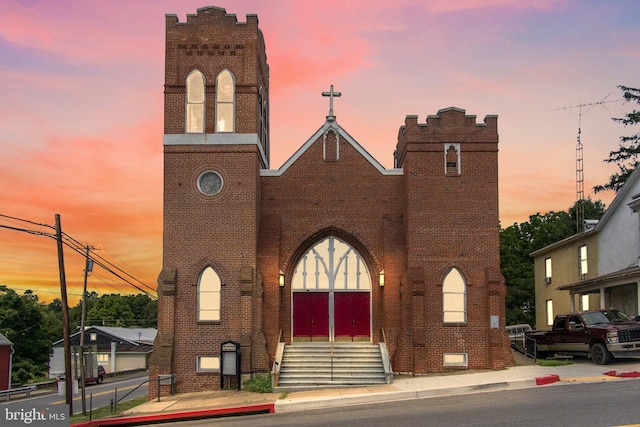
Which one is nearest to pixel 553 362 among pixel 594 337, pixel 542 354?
pixel 594 337

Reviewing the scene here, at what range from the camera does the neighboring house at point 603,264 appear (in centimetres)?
2877

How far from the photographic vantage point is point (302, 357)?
24.8 meters

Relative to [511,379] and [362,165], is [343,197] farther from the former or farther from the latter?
[511,379]

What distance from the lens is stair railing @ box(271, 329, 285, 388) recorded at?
22.5 metres

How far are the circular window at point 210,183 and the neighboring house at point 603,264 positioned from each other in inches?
589

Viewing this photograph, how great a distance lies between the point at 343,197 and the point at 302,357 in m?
5.96

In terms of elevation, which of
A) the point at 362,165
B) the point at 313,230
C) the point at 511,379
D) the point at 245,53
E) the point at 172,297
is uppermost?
the point at 245,53

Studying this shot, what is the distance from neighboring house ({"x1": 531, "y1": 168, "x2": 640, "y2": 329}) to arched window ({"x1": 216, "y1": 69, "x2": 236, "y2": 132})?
15.3m

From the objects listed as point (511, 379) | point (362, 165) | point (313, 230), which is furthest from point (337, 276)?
point (511, 379)

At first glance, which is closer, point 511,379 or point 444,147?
point 511,379

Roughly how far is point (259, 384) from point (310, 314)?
171 inches

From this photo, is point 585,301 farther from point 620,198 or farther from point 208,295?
point 208,295

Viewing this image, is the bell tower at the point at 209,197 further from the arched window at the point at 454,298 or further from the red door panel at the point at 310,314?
the arched window at the point at 454,298

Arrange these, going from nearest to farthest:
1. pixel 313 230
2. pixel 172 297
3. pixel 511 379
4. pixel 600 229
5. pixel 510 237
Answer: pixel 511 379
pixel 172 297
pixel 313 230
pixel 600 229
pixel 510 237
